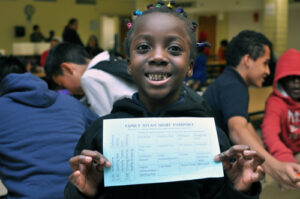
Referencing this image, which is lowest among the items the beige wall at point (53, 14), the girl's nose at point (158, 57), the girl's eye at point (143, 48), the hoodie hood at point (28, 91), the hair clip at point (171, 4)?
the hoodie hood at point (28, 91)

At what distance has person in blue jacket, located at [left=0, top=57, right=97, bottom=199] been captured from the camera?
1454 millimetres

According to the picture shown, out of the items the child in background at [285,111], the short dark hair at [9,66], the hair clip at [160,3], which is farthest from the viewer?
the short dark hair at [9,66]

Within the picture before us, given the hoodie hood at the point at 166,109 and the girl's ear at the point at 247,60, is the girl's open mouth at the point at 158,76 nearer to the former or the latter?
the hoodie hood at the point at 166,109

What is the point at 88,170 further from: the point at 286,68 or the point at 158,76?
the point at 286,68

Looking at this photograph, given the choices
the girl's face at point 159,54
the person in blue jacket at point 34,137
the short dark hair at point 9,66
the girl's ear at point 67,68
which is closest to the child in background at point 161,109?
the girl's face at point 159,54

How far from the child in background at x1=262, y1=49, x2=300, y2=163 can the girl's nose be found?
3.82ft

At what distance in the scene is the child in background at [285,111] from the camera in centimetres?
198

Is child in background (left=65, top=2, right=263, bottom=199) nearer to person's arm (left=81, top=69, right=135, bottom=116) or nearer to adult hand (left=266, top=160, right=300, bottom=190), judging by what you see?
adult hand (left=266, top=160, right=300, bottom=190)

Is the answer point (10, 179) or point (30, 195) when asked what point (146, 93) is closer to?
point (30, 195)

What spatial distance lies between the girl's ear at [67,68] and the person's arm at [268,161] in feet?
4.11

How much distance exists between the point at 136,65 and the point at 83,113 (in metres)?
0.78

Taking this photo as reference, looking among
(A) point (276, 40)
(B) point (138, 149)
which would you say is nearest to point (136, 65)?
(B) point (138, 149)

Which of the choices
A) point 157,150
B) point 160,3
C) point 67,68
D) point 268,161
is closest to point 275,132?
point 268,161

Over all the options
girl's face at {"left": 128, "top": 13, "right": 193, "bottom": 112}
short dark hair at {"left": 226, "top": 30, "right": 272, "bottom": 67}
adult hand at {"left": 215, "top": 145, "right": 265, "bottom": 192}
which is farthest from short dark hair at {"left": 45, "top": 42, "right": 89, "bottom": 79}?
adult hand at {"left": 215, "top": 145, "right": 265, "bottom": 192}
